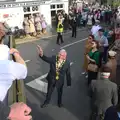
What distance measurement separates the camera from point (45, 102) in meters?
7.99

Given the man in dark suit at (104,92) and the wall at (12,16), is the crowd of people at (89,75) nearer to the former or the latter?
the man in dark suit at (104,92)

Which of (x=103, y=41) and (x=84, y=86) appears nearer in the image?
(x=84, y=86)

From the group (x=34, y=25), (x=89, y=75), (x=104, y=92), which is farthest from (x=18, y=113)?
(x=34, y=25)

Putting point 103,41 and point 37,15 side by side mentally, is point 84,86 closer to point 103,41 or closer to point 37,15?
point 103,41

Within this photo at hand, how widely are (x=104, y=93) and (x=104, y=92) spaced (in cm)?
2

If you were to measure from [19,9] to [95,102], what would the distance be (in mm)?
16842

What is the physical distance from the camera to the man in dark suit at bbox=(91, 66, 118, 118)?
18.7 feet

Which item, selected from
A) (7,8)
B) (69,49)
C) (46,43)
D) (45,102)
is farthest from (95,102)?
(7,8)

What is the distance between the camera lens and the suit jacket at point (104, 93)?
5.70m

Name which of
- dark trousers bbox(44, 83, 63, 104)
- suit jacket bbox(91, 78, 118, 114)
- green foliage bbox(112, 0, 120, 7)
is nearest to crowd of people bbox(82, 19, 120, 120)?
suit jacket bbox(91, 78, 118, 114)

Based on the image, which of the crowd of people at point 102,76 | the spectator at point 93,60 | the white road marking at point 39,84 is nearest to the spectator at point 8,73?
the crowd of people at point 102,76

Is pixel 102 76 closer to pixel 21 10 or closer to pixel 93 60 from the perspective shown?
pixel 93 60

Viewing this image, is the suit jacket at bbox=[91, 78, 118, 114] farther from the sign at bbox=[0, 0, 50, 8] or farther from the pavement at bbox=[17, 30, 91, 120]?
the sign at bbox=[0, 0, 50, 8]

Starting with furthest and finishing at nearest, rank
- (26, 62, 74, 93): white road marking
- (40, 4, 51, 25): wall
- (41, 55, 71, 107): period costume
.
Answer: (40, 4, 51, 25): wall < (26, 62, 74, 93): white road marking < (41, 55, 71, 107): period costume
